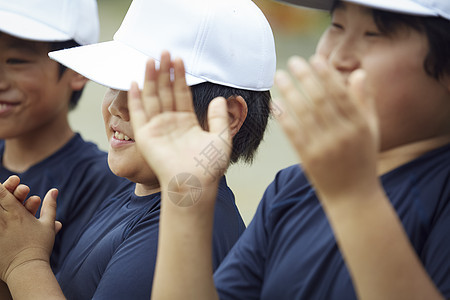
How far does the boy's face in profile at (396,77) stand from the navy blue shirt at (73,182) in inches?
39.6

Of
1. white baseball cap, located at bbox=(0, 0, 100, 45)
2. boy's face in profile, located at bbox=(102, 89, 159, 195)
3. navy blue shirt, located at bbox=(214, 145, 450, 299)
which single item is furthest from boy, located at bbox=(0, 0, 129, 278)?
navy blue shirt, located at bbox=(214, 145, 450, 299)

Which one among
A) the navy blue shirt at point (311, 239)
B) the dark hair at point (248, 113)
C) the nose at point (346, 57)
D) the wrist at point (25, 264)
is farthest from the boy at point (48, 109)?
the nose at point (346, 57)

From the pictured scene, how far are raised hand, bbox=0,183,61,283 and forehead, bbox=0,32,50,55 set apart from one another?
0.60 m

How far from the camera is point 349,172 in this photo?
2.79 feet

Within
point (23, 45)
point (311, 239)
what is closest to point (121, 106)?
point (311, 239)

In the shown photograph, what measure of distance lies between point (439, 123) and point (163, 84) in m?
0.51

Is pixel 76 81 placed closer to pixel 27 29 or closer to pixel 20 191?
pixel 27 29

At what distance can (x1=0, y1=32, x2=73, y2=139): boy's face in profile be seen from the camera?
199 centimetres

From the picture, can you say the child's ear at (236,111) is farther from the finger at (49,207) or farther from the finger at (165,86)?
the finger at (49,207)

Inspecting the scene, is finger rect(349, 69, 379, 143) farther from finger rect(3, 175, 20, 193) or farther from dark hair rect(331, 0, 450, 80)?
finger rect(3, 175, 20, 193)

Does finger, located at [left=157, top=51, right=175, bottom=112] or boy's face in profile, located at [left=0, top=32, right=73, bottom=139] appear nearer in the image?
finger, located at [left=157, top=51, right=175, bottom=112]

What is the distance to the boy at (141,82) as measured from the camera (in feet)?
4.53

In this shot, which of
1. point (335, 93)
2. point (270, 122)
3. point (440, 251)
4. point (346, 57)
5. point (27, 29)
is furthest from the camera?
point (27, 29)

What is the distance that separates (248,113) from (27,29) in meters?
0.87
